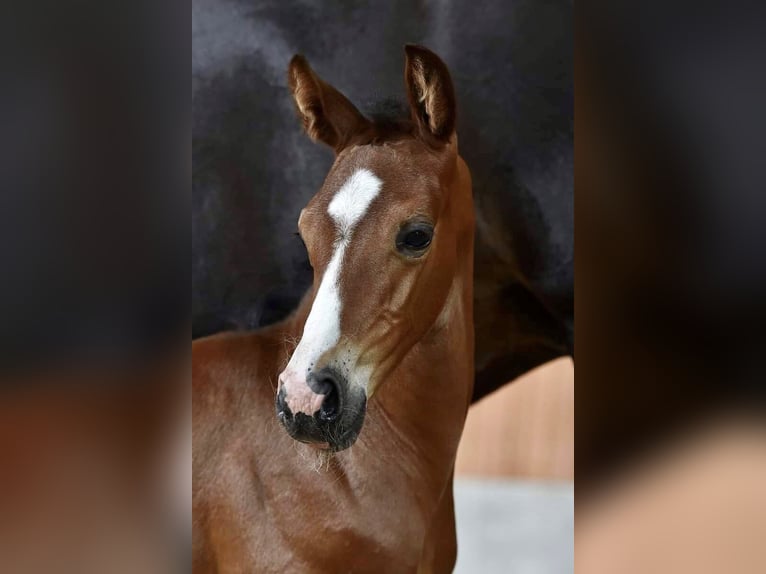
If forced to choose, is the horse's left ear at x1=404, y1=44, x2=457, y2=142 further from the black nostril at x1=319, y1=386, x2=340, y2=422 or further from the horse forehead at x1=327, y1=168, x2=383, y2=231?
the black nostril at x1=319, y1=386, x2=340, y2=422

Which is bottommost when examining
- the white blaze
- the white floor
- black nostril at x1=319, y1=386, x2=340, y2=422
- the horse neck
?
the white floor

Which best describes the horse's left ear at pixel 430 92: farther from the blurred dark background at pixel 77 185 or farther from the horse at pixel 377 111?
the blurred dark background at pixel 77 185

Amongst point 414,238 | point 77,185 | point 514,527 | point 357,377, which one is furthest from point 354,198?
point 514,527

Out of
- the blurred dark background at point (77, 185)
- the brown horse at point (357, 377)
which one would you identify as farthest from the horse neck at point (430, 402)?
the blurred dark background at point (77, 185)

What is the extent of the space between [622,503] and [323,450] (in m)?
0.46

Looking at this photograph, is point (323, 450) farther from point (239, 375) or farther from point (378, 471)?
point (239, 375)

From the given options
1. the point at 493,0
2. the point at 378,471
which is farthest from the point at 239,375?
the point at 493,0

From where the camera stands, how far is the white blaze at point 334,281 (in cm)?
102

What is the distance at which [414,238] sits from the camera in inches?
42.2

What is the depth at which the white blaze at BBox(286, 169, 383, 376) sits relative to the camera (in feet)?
3.35

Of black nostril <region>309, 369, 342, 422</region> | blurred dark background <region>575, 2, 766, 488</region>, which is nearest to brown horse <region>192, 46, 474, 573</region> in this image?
black nostril <region>309, 369, 342, 422</region>

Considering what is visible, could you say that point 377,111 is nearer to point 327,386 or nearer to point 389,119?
point 389,119

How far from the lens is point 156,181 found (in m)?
1.14

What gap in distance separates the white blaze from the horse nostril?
32 mm
